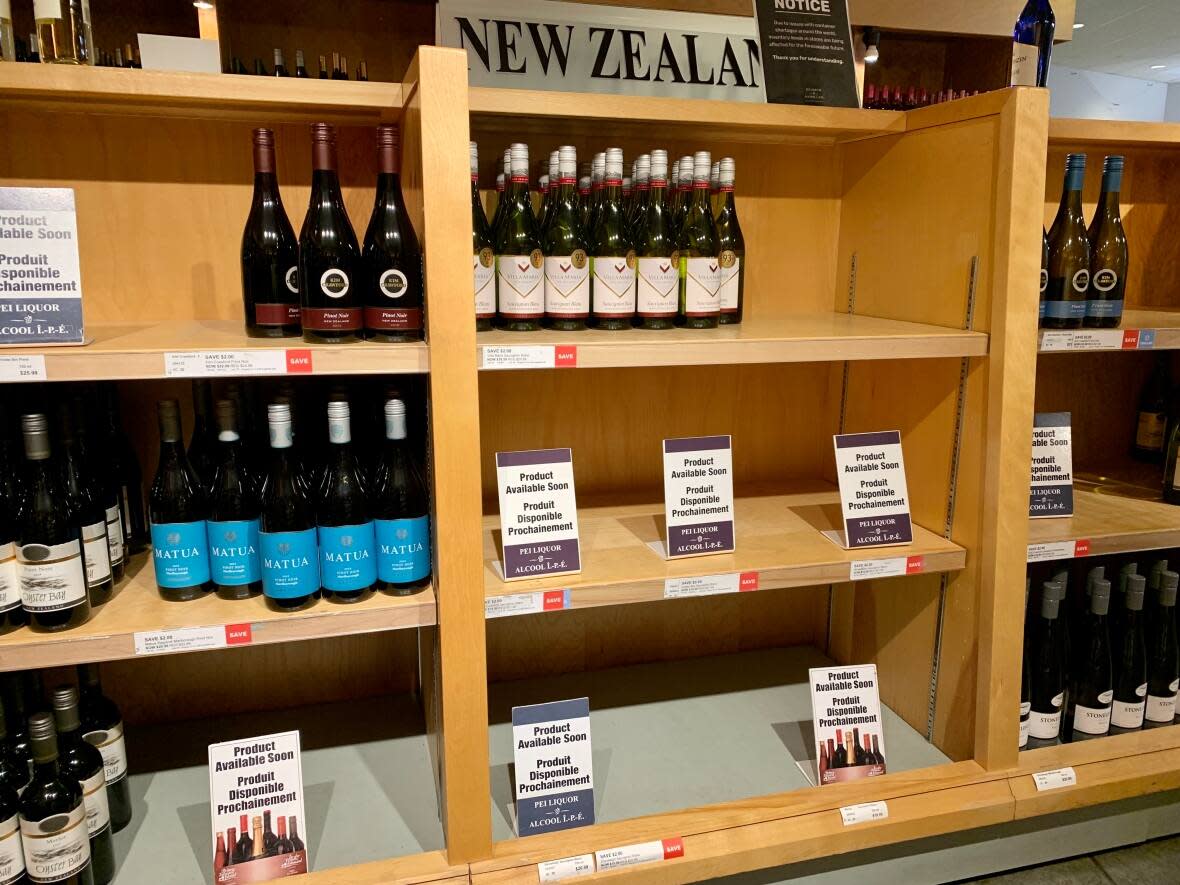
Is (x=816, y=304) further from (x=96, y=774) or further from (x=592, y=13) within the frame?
(x=96, y=774)

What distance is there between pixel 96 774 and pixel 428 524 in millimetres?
678

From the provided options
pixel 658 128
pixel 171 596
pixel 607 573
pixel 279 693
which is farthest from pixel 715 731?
pixel 658 128

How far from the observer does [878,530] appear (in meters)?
1.67

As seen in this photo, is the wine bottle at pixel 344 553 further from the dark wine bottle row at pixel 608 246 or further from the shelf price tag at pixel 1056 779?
the shelf price tag at pixel 1056 779

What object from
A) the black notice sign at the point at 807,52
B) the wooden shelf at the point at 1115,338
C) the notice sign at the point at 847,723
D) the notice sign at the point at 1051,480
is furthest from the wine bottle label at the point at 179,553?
the notice sign at the point at 1051,480

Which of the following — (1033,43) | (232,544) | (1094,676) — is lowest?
(1094,676)

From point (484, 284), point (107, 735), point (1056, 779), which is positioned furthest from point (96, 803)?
point (1056, 779)

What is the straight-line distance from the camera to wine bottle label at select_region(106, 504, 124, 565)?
1.44 metres

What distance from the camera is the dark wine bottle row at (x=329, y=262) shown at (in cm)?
133

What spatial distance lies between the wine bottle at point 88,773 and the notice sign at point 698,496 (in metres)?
1.04

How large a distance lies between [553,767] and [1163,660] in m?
1.48

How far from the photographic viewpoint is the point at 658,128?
1.72m

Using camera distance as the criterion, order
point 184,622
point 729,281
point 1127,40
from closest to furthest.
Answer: point 184,622 < point 729,281 < point 1127,40

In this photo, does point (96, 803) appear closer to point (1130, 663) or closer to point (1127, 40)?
point (1130, 663)
